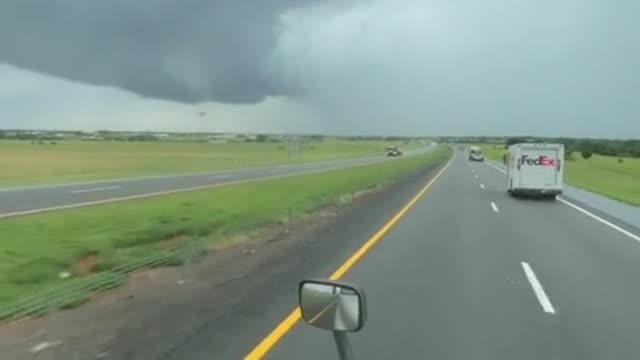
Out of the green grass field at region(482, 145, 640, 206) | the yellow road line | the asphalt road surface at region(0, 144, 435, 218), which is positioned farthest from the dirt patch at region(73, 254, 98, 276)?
the green grass field at region(482, 145, 640, 206)

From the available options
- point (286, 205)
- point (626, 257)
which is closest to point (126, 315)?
point (626, 257)

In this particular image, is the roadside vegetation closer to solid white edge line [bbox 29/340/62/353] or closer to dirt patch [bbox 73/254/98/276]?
dirt patch [bbox 73/254/98/276]

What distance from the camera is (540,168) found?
3191cm

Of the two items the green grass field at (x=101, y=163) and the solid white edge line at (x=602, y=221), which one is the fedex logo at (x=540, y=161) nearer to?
the solid white edge line at (x=602, y=221)

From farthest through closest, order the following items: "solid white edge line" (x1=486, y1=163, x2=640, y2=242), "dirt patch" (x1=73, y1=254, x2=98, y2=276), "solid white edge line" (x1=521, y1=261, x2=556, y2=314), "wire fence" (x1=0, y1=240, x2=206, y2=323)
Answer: "solid white edge line" (x1=486, y1=163, x2=640, y2=242), "dirt patch" (x1=73, y1=254, x2=98, y2=276), "solid white edge line" (x1=521, y1=261, x2=556, y2=314), "wire fence" (x1=0, y1=240, x2=206, y2=323)

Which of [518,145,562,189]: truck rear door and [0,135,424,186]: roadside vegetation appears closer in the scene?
[518,145,562,189]: truck rear door

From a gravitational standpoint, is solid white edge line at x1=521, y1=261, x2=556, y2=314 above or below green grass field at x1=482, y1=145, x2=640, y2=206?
above

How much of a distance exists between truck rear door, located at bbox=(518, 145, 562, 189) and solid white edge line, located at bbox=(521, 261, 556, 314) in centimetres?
1969

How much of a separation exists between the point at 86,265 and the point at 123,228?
5882mm

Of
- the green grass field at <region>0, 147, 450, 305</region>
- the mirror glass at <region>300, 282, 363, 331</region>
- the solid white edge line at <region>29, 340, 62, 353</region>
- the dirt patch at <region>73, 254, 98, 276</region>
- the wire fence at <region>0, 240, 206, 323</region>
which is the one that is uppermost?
the mirror glass at <region>300, 282, 363, 331</region>

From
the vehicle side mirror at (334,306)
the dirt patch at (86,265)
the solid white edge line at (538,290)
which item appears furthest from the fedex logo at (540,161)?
the vehicle side mirror at (334,306)

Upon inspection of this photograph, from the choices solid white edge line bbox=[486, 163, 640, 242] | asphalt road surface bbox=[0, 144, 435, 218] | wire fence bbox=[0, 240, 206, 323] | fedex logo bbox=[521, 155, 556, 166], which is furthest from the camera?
fedex logo bbox=[521, 155, 556, 166]

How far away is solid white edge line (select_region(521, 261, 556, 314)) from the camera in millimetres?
9258

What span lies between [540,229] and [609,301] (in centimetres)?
1005
